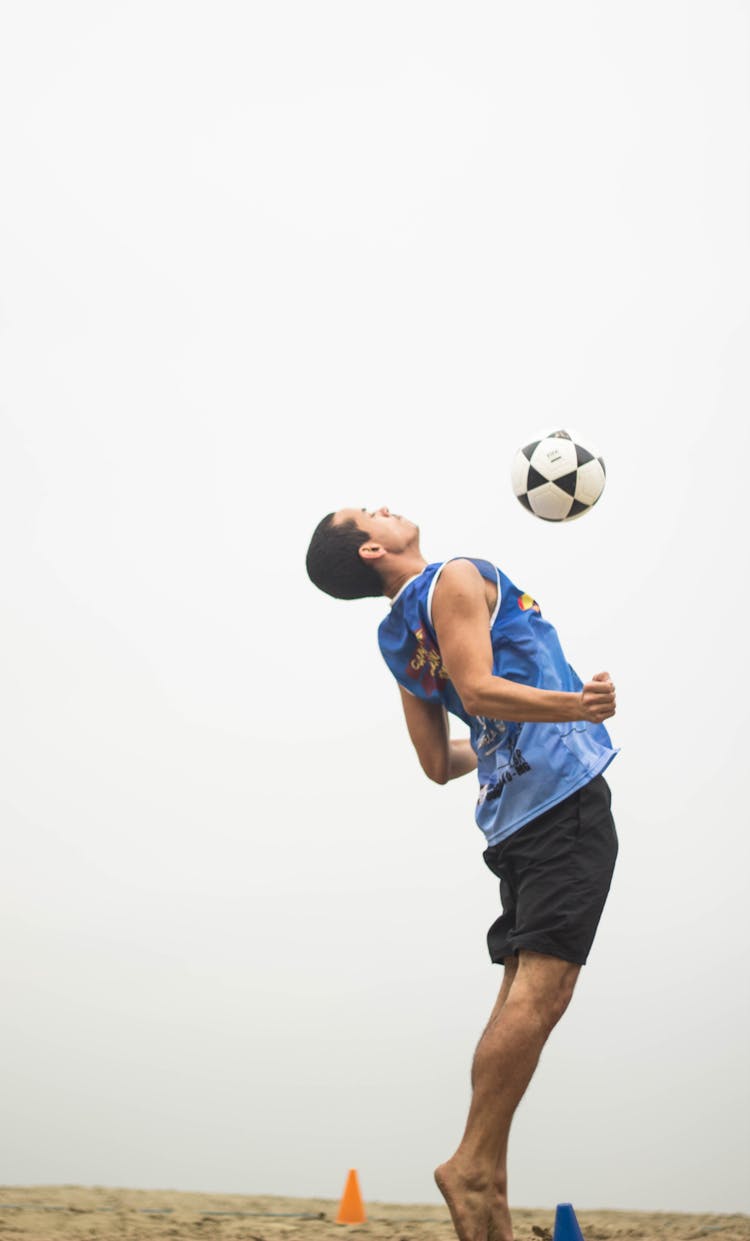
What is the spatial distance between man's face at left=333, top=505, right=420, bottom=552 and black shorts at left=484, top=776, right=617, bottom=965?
2.14ft

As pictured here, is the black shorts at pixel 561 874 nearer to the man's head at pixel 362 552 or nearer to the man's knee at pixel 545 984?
the man's knee at pixel 545 984

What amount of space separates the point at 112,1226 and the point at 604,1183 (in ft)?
5.97

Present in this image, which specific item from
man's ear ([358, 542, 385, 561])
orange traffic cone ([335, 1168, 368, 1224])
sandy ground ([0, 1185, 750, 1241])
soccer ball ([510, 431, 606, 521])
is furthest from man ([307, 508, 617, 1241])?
orange traffic cone ([335, 1168, 368, 1224])

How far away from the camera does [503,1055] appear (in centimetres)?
241

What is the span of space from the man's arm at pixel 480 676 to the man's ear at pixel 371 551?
0.25 m

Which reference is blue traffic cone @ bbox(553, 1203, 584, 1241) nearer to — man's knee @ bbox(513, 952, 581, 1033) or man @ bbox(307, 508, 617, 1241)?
man @ bbox(307, 508, 617, 1241)

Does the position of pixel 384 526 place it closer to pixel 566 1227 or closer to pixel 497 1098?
pixel 497 1098

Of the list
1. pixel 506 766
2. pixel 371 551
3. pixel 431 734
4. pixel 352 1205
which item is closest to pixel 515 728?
pixel 506 766

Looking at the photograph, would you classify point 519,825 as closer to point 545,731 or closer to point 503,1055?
point 545,731

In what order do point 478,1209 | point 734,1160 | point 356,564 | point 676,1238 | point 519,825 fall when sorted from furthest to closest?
point 734,1160
point 676,1238
point 356,564
point 519,825
point 478,1209

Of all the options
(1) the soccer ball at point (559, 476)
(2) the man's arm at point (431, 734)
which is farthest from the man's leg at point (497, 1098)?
(1) the soccer ball at point (559, 476)

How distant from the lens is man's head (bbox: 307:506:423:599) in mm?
2848

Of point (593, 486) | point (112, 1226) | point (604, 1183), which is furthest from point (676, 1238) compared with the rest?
point (593, 486)

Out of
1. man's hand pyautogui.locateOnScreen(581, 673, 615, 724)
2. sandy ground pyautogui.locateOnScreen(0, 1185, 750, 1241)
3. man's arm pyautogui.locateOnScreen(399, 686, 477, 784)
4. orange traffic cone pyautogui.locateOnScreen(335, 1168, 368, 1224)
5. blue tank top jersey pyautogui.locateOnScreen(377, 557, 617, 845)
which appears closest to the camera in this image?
man's hand pyautogui.locateOnScreen(581, 673, 615, 724)
